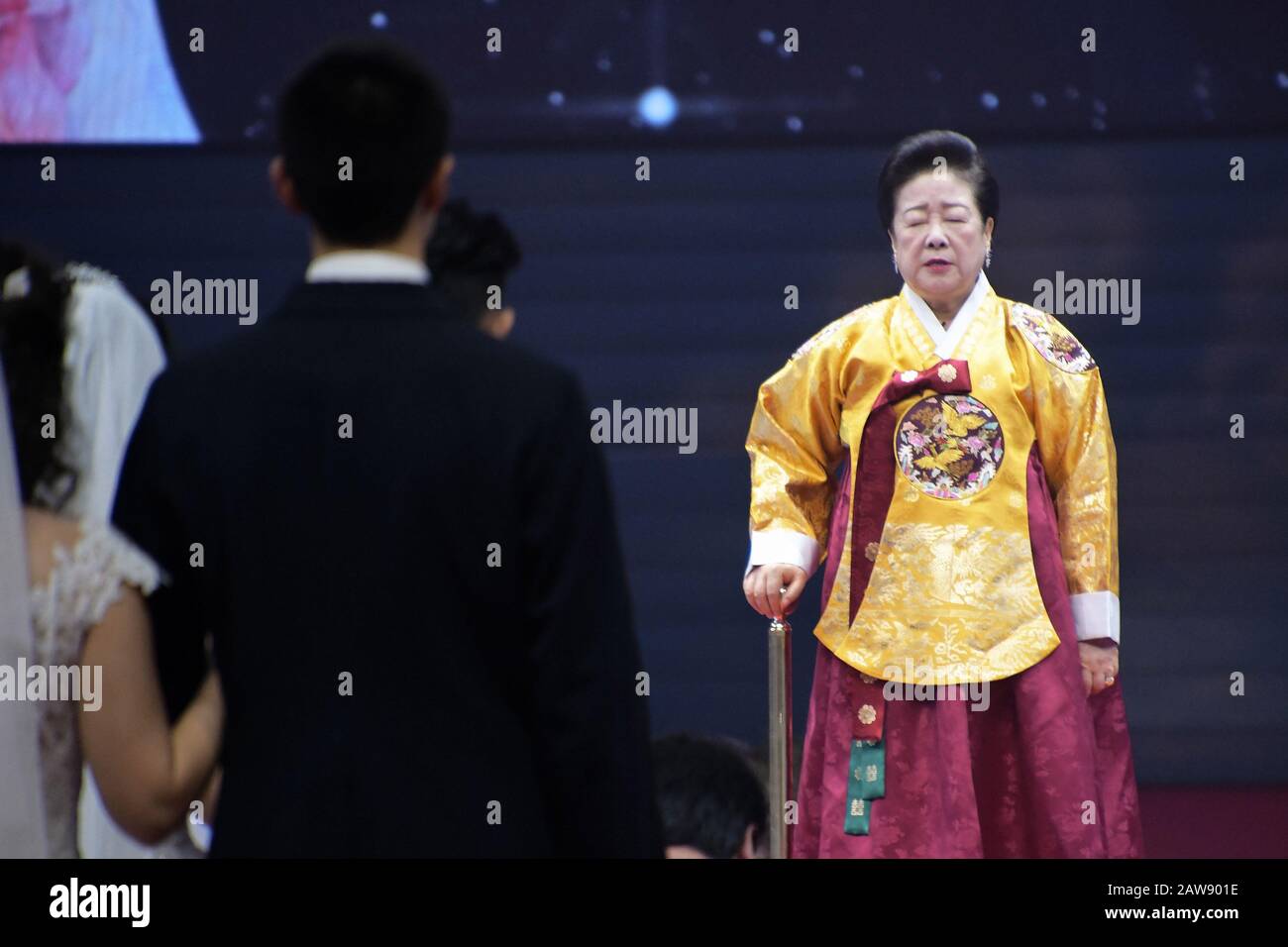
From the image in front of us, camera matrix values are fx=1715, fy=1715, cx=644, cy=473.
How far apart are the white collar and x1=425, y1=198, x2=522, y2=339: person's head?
685 mm

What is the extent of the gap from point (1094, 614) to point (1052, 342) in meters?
0.44

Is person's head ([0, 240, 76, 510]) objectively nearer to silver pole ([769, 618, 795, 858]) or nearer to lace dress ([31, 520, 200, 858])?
lace dress ([31, 520, 200, 858])

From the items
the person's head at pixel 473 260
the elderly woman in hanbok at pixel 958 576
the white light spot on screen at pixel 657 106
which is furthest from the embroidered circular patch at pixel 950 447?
the white light spot on screen at pixel 657 106

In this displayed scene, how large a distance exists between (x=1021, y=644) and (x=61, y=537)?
1.58 metres

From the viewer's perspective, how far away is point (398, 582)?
1.38 metres

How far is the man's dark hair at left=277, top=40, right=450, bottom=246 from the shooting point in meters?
1.43

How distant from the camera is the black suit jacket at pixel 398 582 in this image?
138 cm

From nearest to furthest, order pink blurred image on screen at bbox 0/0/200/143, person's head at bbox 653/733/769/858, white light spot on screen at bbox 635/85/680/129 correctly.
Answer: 1. person's head at bbox 653/733/769/858
2. pink blurred image on screen at bbox 0/0/200/143
3. white light spot on screen at bbox 635/85/680/129

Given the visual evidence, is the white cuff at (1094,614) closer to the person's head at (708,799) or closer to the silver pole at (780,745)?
the silver pole at (780,745)

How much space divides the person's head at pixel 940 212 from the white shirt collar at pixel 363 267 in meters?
1.42

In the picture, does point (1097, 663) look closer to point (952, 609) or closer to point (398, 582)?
point (952, 609)

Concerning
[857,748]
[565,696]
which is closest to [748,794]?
[857,748]

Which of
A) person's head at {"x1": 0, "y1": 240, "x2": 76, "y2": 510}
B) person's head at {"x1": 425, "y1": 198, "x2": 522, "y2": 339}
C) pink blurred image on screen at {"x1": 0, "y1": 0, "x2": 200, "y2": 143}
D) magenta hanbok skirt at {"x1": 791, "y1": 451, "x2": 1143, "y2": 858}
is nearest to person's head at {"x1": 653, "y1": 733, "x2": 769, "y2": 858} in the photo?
magenta hanbok skirt at {"x1": 791, "y1": 451, "x2": 1143, "y2": 858}

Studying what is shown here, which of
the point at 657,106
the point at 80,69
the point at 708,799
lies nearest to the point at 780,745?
the point at 708,799
